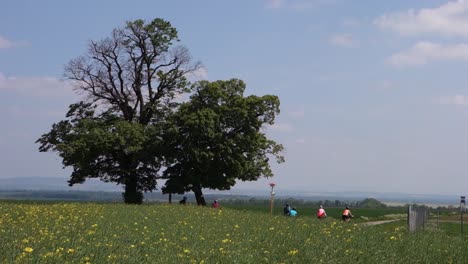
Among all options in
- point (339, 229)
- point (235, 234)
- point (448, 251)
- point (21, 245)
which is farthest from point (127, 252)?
point (339, 229)

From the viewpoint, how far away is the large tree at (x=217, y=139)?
46688 millimetres

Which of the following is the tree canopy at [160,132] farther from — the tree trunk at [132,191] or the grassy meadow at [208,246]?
the grassy meadow at [208,246]

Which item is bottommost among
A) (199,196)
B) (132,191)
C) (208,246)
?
(208,246)

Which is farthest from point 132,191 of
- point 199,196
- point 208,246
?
point 208,246

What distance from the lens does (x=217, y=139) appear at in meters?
46.9

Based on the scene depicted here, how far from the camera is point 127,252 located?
11.1 m

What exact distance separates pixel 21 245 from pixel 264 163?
39.5 m

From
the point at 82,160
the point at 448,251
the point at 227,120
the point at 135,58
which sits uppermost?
the point at 135,58

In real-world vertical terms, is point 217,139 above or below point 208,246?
above

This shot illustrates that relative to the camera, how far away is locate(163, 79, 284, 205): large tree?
153 ft

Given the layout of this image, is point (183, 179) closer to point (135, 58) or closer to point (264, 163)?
point (264, 163)

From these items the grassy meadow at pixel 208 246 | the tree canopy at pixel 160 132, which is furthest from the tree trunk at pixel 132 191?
the grassy meadow at pixel 208 246

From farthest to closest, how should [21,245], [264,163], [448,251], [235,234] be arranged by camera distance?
[264,163]
[235,234]
[448,251]
[21,245]

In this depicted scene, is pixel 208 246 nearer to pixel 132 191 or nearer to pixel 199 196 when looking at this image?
pixel 199 196
